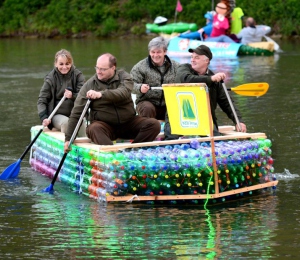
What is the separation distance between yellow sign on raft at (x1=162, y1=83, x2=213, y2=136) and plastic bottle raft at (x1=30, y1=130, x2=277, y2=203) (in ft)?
0.61

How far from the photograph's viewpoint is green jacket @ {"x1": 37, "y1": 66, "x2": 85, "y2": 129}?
11555 mm

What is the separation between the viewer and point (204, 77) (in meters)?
10.1

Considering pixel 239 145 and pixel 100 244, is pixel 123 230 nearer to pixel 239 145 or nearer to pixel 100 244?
pixel 100 244

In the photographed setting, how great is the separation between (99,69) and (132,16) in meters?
34.0

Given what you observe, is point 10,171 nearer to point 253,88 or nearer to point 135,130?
point 135,130

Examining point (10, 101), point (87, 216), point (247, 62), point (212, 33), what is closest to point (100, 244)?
point (87, 216)

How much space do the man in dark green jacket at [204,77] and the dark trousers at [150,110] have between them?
3.24 feet

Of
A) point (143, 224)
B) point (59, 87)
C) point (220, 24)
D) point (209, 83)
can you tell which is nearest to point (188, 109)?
point (209, 83)

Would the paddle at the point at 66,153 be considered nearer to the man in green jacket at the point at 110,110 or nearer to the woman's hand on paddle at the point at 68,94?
the man in green jacket at the point at 110,110

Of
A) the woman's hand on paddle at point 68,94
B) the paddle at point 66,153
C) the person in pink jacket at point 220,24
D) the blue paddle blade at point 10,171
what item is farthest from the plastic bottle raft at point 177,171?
the person in pink jacket at point 220,24

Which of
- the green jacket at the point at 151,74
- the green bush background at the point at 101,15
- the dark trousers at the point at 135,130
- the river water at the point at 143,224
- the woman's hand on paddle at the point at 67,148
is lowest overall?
the green bush background at the point at 101,15

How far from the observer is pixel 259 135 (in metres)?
9.98

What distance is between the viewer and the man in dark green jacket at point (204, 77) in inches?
397

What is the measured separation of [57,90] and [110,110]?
→ 1635 millimetres
